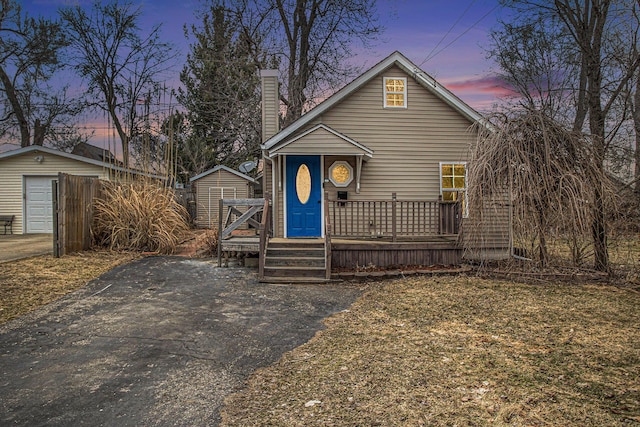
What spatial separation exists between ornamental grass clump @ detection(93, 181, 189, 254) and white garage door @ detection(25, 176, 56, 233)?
6.53 metres

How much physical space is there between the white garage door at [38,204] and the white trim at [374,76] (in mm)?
11018

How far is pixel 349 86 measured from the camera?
1096 cm

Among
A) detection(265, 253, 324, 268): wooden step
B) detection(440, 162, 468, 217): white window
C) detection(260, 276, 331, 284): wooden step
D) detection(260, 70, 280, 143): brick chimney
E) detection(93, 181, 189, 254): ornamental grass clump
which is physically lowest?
detection(260, 276, 331, 284): wooden step

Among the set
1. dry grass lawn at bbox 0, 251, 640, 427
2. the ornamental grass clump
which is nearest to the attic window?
dry grass lawn at bbox 0, 251, 640, 427

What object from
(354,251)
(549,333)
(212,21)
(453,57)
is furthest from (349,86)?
(212,21)

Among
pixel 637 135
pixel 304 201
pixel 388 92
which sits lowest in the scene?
pixel 304 201

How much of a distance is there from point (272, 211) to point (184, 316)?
5.18 m

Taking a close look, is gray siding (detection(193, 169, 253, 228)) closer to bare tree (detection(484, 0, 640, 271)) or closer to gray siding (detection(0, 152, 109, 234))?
gray siding (detection(0, 152, 109, 234))

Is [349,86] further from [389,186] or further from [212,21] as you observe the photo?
[212,21]

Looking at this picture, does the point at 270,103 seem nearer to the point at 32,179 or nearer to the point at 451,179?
the point at 451,179

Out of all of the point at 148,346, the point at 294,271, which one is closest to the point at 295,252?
the point at 294,271

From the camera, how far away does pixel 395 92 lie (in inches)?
446

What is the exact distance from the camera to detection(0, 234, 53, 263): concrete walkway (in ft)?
33.6

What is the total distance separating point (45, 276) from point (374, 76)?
903 centimetres
